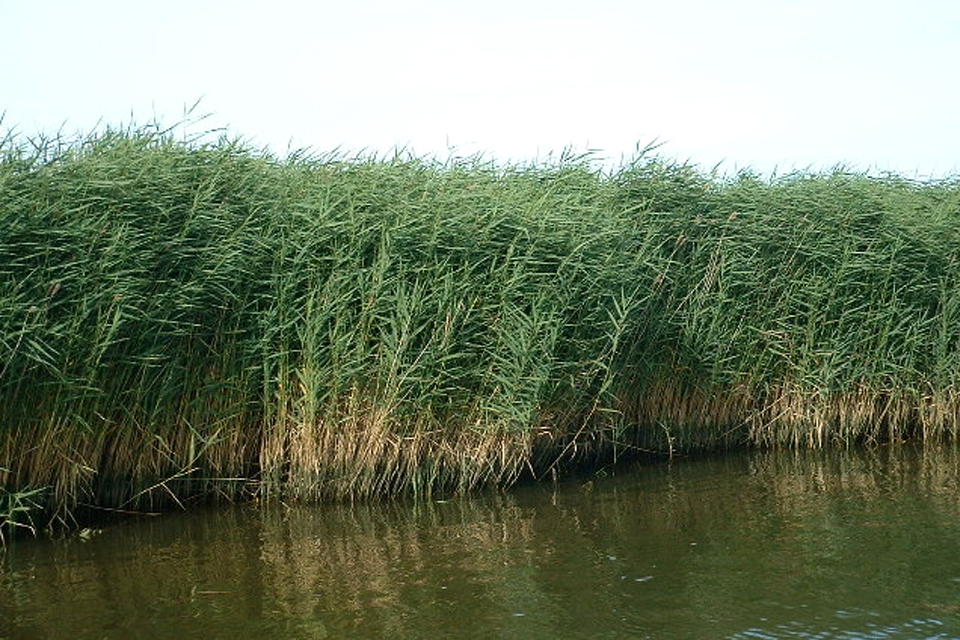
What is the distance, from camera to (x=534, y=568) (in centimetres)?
756

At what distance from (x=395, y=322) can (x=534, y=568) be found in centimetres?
266

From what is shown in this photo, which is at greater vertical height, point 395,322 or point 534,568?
point 395,322

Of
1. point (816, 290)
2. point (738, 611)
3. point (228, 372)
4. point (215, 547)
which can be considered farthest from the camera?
point (816, 290)

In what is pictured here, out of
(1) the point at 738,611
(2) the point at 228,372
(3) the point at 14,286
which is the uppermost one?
(3) the point at 14,286

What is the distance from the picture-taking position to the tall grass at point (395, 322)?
26.9 ft

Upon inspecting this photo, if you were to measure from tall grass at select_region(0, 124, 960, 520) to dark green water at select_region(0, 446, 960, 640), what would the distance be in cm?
62

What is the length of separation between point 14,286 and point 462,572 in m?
3.96

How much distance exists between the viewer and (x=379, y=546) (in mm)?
8117

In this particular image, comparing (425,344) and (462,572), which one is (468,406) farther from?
(462,572)

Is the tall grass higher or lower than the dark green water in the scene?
higher

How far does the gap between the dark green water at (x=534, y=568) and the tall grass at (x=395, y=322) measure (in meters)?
0.62

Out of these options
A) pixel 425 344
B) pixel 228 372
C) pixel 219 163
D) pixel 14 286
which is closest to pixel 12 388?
pixel 14 286

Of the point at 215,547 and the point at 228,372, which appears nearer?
the point at 215,547

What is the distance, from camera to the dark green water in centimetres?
641
